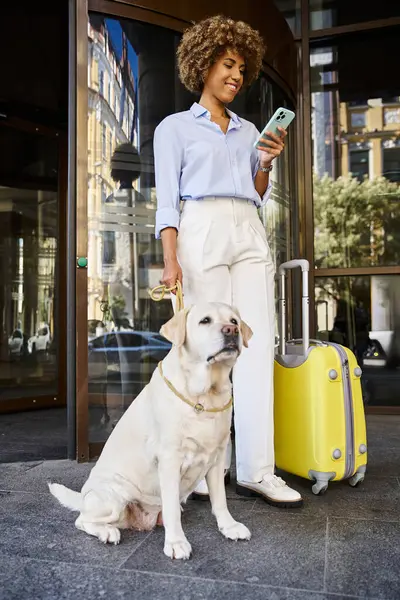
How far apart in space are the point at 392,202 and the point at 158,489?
4.93 metres

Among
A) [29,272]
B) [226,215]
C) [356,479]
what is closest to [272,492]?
[356,479]

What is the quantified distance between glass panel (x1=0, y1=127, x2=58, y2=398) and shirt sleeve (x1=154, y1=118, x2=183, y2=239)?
3688 millimetres

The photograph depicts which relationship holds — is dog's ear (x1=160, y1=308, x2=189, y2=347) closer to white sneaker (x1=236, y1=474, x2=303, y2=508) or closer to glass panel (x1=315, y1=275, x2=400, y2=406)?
white sneaker (x1=236, y1=474, x2=303, y2=508)

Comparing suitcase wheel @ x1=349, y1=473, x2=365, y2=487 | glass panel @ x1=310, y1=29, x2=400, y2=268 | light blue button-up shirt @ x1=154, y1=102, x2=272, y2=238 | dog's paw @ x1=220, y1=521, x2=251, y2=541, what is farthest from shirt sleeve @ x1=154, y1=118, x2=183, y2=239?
glass panel @ x1=310, y1=29, x2=400, y2=268

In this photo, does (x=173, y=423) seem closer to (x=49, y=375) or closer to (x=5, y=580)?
(x=5, y=580)

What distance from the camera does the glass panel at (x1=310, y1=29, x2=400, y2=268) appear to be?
19.5 ft

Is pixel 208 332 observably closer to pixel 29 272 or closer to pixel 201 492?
pixel 201 492

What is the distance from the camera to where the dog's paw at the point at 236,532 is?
6.81 feet

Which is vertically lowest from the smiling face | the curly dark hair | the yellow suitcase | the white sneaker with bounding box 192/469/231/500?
the white sneaker with bounding box 192/469/231/500

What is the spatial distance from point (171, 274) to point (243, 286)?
1.40 ft

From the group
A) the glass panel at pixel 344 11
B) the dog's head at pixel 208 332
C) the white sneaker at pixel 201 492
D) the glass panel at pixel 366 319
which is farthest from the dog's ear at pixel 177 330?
the glass panel at pixel 344 11

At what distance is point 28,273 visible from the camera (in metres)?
6.24

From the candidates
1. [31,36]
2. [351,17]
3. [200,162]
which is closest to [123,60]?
[200,162]

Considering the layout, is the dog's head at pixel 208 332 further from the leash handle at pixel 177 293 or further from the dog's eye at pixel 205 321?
the leash handle at pixel 177 293
